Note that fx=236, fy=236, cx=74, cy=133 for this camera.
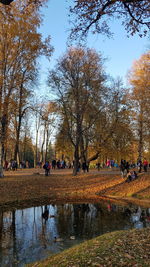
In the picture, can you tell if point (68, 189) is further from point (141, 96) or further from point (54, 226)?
point (141, 96)

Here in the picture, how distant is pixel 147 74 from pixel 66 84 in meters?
9.74

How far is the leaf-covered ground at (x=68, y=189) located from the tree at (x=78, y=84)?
3471 millimetres

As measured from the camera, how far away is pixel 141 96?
28156mm

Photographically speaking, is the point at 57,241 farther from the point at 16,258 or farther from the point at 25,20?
the point at 25,20

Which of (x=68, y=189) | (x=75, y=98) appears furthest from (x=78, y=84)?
(x=68, y=189)

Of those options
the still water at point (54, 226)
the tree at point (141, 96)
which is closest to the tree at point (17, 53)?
the still water at point (54, 226)

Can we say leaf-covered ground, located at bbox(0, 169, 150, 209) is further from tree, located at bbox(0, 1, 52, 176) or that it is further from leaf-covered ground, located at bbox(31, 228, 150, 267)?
leaf-covered ground, located at bbox(31, 228, 150, 267)

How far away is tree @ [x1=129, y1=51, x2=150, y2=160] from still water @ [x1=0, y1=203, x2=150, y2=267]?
49.1ft

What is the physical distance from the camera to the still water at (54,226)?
8242 millimetres

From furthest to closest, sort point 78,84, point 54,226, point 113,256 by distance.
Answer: point 78,84, point 54,226, point 113,256

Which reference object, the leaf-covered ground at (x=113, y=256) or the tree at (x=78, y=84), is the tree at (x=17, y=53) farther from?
the leaf-covered ground at (x=113, y=256)

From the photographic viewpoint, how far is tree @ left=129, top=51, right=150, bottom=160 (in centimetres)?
2758

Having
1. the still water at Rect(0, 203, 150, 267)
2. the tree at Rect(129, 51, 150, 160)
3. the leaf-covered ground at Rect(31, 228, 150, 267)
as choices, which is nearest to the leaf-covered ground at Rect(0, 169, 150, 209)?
the still water at Rect(0, 203, 150, 267)

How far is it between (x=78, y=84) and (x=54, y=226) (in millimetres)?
17444
